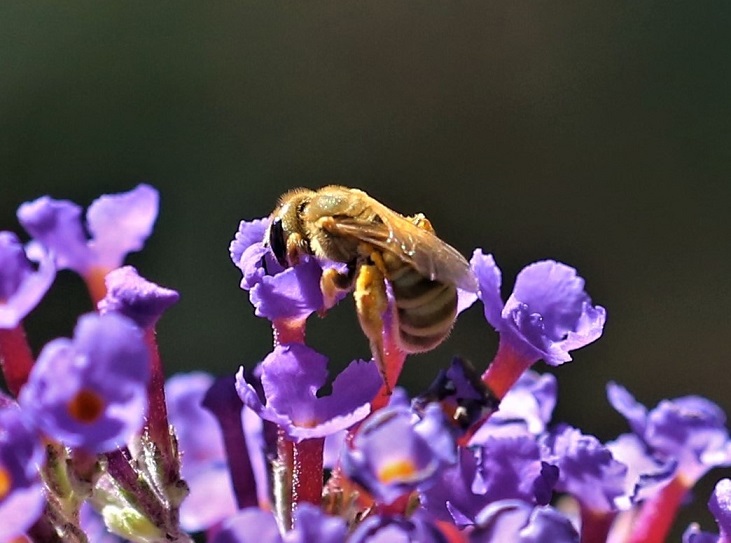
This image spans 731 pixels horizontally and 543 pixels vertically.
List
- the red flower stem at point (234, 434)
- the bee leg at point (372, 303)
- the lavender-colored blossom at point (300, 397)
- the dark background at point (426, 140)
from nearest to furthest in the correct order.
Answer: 1. the lavender-colored blossom at point (300, 397)
2. the bee leg at point (372, 303)
3. the red flower stem at point (234, 434)
4. the dark background at point (426, 140)

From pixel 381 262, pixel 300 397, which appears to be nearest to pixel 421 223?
pixel 381 262

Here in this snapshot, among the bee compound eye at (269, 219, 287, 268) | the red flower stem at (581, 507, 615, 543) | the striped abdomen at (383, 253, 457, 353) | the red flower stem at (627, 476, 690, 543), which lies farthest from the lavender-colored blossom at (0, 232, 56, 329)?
the red flower stem at (627, 476, 690, 543)

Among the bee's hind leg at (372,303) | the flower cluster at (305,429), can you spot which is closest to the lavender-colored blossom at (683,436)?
the flower cluster at (305,429)

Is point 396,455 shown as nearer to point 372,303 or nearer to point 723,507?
point 372,303

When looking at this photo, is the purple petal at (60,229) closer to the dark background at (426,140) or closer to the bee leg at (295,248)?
the bee leg at (295,248)

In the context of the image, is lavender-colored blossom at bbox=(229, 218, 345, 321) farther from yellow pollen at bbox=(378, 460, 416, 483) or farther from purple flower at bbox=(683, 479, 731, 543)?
purple flower at bbox=(683, 479, 731, 543)
